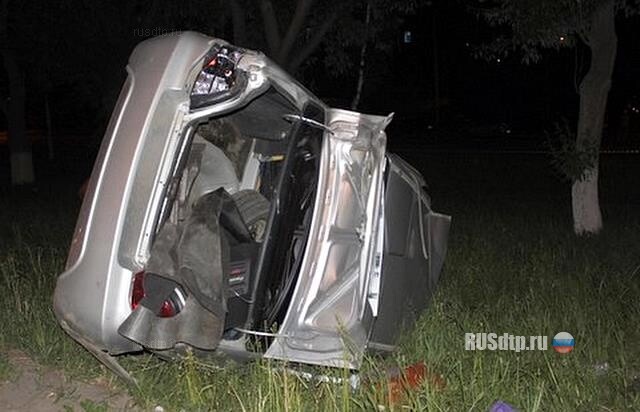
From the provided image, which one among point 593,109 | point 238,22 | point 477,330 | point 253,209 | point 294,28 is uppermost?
point 238,22

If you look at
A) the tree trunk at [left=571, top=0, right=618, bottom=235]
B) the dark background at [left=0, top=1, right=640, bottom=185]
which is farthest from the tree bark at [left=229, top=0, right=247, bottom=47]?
the tree trunk at [left=571, top=0, right=618, bottom=235]

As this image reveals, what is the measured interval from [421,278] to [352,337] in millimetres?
1187

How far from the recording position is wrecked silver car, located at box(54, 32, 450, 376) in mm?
4016

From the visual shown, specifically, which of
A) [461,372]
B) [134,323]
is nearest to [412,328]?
[461,372]

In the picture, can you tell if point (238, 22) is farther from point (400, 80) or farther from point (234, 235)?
point (400, 80)

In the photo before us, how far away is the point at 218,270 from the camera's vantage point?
430 cm

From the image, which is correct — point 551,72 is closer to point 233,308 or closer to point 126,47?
point 126,47

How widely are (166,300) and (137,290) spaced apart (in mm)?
148

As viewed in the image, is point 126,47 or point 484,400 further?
point 126,47

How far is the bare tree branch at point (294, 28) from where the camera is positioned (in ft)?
40.5

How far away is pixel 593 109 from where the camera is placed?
10055 mm
